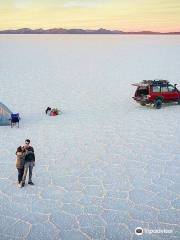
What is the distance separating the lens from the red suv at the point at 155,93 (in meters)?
24.8

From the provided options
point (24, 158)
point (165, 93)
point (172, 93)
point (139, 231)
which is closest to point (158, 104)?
point (165, 93)

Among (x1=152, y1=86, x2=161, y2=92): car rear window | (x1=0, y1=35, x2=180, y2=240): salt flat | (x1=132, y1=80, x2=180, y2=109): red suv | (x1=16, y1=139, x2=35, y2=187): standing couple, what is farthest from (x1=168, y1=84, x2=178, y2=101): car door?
(x1=16, y1=139, x2=35, y2=187): standing couple

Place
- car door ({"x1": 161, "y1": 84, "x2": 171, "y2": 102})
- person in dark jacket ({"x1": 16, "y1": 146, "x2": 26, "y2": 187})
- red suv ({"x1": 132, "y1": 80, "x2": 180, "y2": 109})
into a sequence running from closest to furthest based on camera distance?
person in dark jacket ({"x1": 16, "y1": 146, "x2": 26, "y2": 187}), red suv ({"x1": 132, "y1": 80, "x2": 180, "y2": 109}), car door ({"x1": 161, "y1": 84, "x2": 171, "y2": 102})

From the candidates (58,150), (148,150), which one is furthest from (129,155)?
(58,150)

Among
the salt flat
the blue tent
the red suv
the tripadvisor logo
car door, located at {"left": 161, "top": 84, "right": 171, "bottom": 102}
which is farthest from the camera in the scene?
car door, located at {"left": 161, "top": 84, "right": 171, "bottom": 102}

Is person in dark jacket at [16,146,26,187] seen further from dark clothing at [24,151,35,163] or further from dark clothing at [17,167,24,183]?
dark clothing at [24,151,35,163]

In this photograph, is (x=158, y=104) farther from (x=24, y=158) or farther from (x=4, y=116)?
(x=24, y=158)

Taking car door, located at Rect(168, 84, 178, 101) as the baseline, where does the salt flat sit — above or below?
below

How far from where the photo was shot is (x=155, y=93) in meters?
24.9

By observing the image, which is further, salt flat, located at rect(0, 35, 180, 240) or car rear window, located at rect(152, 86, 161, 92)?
car rear window, located at rect(152, 86, 161, 92)

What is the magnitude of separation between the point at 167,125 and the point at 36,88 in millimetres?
16813

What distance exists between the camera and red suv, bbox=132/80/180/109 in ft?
81.3

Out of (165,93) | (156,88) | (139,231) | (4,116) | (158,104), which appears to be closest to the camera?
(139,231)

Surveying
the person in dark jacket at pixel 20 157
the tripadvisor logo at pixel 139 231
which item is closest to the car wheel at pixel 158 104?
the person in dark jacket at pixel 20 157
